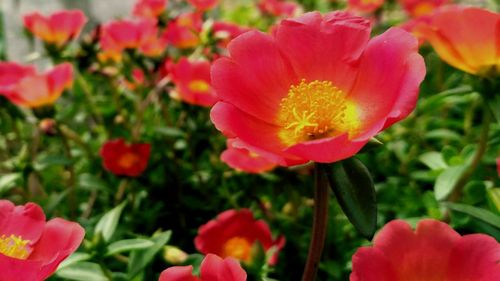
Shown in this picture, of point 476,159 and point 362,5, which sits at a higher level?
point 476,159

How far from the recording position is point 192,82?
136cm

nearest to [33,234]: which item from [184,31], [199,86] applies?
[199,86]

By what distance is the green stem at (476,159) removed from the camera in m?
0.92

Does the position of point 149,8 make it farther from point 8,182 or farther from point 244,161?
point 244,161

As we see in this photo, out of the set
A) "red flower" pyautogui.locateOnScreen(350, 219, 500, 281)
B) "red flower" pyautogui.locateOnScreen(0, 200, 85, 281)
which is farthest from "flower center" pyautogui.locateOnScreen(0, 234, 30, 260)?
"red flower" pyautogui.locateOnScreen(350, 219, 500, 281)

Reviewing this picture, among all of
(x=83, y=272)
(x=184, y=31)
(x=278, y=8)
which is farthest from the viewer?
(x=278, y=8)

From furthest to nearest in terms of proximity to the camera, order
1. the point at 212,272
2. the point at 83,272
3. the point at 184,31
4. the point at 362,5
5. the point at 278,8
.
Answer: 1. the point at 278,8
2. the point at 362,5
3. the point at 184,31
4. the point at 83,272
5. the point at 212,272

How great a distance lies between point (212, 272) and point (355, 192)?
0.17 m

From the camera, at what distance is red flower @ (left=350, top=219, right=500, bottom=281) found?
0.62 m

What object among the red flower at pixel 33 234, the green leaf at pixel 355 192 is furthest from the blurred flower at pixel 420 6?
the red flower at pixel 33 234

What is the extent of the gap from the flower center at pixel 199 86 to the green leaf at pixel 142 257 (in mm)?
447

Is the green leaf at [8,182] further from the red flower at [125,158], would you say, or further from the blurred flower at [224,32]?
the blurred flower at [224,32]

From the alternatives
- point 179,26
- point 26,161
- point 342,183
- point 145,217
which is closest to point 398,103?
point 342,183

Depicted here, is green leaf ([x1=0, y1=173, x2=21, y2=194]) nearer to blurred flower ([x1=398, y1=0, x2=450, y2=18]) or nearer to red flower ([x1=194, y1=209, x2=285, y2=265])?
red flower ([x1=194, y1=209, x2=285, y2=265])
